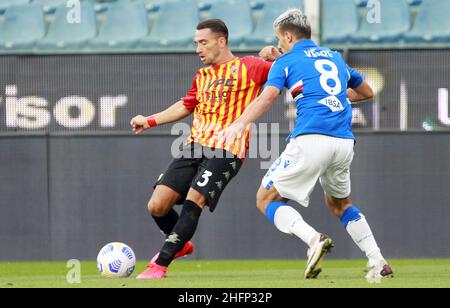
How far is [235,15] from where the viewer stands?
1366 centimetres

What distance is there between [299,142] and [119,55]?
221 inches

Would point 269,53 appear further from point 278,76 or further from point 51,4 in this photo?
point 51,4

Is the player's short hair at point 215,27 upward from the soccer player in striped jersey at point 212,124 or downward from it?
upward

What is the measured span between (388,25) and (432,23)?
1.74 ft

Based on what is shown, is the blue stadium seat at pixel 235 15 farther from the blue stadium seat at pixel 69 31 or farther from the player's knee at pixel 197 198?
the player's knee at pixel 197 198

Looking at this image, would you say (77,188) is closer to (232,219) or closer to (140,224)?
(140,224)

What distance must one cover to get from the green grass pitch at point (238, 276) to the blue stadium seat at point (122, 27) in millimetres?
2729

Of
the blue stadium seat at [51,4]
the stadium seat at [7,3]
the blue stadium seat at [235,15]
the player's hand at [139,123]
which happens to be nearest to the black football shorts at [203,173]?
the player's hand at [139,123]

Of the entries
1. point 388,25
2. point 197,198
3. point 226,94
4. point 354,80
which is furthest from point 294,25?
point 388,25

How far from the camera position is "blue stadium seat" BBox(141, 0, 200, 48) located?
1348 centimetres

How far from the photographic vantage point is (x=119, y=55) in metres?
13.1

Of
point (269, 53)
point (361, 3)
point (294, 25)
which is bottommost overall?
point (269, 53)

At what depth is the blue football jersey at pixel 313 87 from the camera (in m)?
7.91
